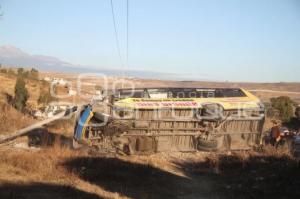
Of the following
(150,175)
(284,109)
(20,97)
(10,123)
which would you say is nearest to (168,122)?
(150,175)

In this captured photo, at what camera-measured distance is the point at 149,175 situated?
1110 centimetres

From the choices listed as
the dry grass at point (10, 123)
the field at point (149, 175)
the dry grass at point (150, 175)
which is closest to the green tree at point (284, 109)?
the field at point (149, 175)

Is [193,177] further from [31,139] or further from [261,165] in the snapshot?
[31,139]

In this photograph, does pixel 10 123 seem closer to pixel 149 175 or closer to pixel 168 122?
pixel 168 122

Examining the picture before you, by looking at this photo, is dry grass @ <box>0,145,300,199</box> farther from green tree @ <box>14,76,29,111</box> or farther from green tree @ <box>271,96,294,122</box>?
green tree @ <box>271,96,294,122</box>

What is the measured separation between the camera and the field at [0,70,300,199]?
8844 mm

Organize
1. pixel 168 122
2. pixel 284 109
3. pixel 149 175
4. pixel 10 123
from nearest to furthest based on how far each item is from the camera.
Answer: pixel 149 175 → pixel 168 122 → pixel 10 123 → pixel 284 109

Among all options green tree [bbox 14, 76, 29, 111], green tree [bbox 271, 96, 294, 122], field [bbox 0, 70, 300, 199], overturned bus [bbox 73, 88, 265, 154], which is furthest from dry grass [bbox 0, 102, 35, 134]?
green tree [bbox 271, 96, 294, 122]

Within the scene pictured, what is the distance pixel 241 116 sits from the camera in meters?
14.8

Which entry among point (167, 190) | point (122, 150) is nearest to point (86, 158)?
point (122, 150)

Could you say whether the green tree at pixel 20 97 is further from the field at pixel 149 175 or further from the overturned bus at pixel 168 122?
the field at pixel 149 175

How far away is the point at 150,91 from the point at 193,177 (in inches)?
176

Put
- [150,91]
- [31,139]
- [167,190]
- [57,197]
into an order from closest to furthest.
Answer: [57,197] < [167,190] < [150,91] < [31,139]

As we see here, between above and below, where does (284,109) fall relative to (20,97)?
below
